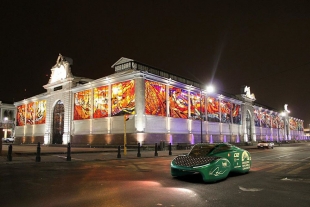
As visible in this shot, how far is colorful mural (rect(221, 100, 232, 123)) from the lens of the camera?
61463 millimetres

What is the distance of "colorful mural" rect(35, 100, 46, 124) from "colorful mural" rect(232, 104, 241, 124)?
154 feet

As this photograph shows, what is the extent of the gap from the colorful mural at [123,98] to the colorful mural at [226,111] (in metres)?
28.7

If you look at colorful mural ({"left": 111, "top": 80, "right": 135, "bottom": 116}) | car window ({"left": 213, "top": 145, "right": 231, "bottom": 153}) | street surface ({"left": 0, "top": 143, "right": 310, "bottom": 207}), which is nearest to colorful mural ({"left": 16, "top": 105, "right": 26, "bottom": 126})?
colorful mural ({"left": 111, "top": 80, "right": 135, "bottom": 116})

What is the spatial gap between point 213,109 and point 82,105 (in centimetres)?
2794

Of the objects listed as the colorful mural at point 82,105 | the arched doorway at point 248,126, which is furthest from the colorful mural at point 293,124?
the colorful mural at point 82,105

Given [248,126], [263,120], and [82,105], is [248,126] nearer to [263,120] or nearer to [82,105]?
[263,120]

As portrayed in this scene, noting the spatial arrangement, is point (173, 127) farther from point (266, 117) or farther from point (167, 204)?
point (266, 117)

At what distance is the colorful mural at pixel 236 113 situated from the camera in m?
67.3

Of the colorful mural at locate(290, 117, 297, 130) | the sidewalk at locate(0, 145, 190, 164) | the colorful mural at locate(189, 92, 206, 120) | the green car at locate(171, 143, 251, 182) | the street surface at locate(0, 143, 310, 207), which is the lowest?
the sidewalk at locate(0, 145, 190, 164)

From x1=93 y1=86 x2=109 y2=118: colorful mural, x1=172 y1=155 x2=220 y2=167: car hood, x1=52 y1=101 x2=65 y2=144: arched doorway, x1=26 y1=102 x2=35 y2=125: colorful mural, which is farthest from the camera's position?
x1=26 y1=102 x2=35 y2=125: colorful mural

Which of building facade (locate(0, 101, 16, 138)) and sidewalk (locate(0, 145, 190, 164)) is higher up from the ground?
building facade (locate(0, 101, 16, 138))

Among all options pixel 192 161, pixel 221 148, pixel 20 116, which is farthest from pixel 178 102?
pixel 20 116

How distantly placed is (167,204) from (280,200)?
2788 mm

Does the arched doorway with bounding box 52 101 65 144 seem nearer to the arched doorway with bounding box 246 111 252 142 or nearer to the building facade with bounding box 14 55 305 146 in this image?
the building facade with bounding box 14 55 305 146
